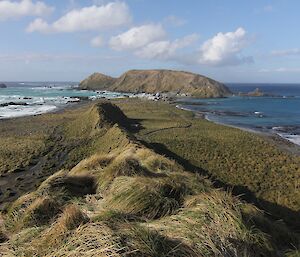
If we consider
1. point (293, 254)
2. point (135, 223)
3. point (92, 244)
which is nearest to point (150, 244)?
point (92, 244)

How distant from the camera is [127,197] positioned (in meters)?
7.77

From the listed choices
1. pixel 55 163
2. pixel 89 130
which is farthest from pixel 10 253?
pixel 89 130

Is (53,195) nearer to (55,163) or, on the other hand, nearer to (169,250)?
(169,250)

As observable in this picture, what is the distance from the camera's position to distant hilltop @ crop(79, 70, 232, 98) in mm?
150625

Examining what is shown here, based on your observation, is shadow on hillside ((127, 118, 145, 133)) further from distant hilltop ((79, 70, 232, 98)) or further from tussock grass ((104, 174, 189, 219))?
distant hilltop ((79, 70, 232, 98))

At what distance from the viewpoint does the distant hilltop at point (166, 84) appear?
494 feet

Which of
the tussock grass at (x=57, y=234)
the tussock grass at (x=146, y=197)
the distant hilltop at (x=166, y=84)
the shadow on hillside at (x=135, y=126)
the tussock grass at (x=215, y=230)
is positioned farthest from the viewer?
the distant hilltop at (x=166, y=84)

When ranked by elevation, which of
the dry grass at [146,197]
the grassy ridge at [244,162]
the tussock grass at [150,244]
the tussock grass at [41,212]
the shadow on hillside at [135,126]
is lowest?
the shadow on hillside at [135,126]

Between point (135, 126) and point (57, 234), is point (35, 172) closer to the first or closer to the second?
point (57, 234)

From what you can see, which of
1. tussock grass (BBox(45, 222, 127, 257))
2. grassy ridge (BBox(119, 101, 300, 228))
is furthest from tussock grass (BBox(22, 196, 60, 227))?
grassy ridge (BBox(119, 101, 300, 228))

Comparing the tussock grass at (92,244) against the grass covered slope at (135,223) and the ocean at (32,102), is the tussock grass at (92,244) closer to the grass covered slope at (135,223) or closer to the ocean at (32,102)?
the grass covered slope at (135,223)

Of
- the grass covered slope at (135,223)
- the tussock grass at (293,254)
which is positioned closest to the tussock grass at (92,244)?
the grass covered slope at (135,223)

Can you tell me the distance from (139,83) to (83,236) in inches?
6759

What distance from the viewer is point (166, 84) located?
169 meters
